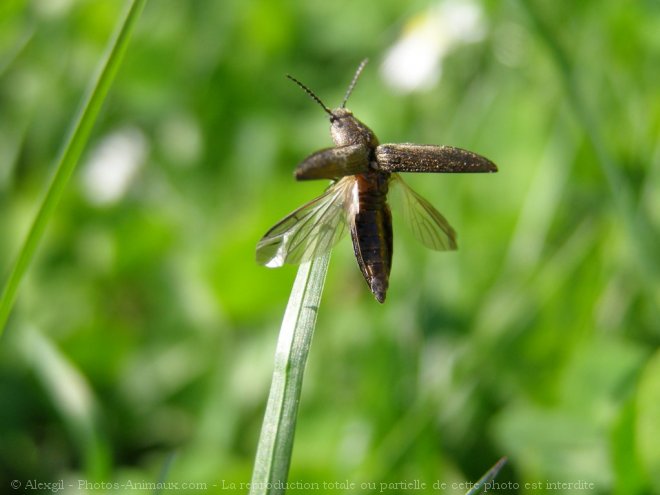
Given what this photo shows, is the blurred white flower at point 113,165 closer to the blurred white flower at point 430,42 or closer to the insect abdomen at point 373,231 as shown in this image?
the blurred white flower at point 430,42

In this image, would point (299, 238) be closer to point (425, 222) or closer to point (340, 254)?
point (425, 222)

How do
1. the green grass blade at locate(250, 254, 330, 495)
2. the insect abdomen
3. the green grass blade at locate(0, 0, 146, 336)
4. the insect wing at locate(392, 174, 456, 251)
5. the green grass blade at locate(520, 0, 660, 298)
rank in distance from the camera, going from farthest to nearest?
1. the green grass blade at locate(520, 0, 660, 298)
2. the insect wing at locate(392, 174, 456, 251)
3. the insect abdomen
4. the green grass blade at locate(0, 0, 146, 336)
5. the green grass blade at locate(250, 254, 330, 495)

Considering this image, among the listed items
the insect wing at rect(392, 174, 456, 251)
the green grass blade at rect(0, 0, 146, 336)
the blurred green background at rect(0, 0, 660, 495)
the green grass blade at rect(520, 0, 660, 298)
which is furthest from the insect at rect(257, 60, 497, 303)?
the green grass blade at rect(520, 0, 660, 298)

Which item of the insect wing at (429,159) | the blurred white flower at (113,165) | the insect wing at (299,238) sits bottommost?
the insect wing at (299,238)

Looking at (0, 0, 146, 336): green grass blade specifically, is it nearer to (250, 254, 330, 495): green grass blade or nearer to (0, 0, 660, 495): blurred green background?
(250, 254, 330, 495): green grass blade

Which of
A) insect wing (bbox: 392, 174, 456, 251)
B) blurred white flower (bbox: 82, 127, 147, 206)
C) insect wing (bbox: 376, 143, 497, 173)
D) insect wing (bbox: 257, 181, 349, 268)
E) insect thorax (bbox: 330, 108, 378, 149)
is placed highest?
blurred white flower (bbox: 82, 127, 147, 206)

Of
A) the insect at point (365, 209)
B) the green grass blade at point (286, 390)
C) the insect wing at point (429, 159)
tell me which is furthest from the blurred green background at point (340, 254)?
the green grass blade at point (286, 390)

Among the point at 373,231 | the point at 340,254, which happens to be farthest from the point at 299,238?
the point at 340,254
